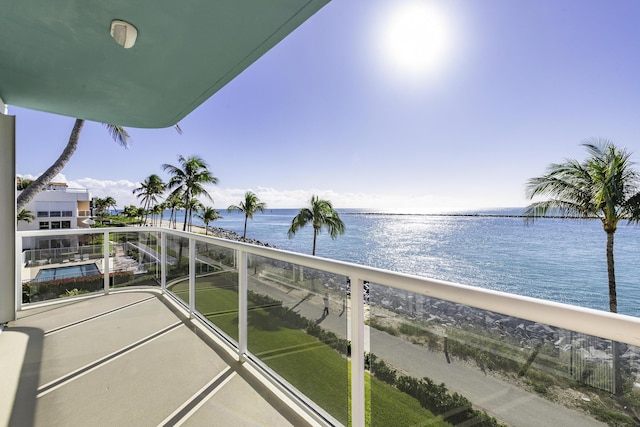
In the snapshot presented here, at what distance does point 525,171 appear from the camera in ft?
120


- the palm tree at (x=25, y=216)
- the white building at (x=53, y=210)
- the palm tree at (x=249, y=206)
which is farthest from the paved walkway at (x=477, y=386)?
the white building at (x=53, y=210)

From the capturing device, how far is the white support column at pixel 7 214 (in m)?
2.84

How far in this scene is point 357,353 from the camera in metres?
1.43

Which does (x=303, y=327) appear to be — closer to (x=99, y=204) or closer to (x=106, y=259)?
(x=106, y=259)

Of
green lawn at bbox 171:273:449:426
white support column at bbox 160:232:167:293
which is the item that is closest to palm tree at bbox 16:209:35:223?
white support column at bbox 160:232:167:293

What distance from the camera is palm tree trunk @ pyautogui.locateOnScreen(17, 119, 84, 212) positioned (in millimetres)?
7974

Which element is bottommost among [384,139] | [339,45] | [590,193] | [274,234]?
[274,234]

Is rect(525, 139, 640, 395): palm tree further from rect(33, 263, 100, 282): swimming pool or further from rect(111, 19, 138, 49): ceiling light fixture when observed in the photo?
rect(33, 263, 100, 282): swimming pool

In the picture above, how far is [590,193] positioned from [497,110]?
2418 centimetres

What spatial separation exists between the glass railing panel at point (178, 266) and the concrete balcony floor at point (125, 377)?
366 millimetres

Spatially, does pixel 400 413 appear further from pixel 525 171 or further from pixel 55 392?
pixel 525 171

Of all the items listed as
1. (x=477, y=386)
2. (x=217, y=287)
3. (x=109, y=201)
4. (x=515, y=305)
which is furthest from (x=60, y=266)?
(x=109, y=201)

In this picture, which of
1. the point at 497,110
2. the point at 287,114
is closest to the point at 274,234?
the point at 287,114

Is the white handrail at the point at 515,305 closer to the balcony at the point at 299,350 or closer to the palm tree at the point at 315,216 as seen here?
the balcony at the point at 299,350
